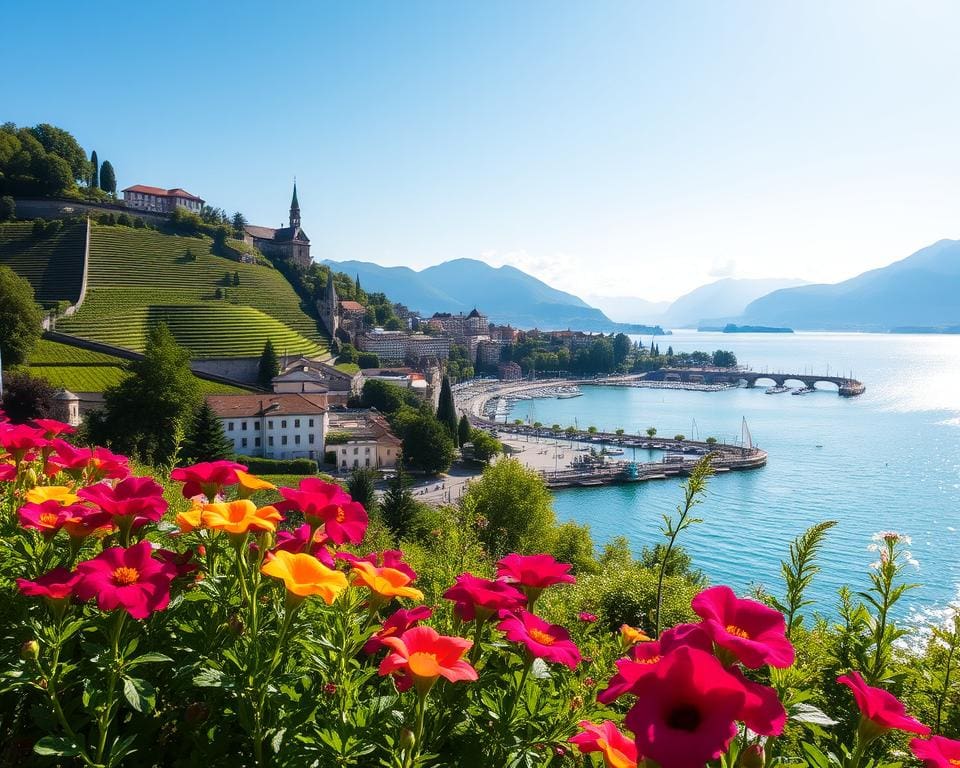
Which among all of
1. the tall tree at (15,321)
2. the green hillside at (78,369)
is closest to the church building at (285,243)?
the green hillside at (78,369)

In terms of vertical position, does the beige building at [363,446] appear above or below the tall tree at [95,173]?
below

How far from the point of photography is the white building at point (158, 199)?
285ft

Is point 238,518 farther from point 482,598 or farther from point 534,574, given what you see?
point 534,574

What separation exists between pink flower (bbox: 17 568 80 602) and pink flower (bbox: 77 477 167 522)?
21 centimetres

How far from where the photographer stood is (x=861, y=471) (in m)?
47.2

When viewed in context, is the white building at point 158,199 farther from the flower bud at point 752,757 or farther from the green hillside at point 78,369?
the flower bud at point 752,757

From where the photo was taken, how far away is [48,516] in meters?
1.76

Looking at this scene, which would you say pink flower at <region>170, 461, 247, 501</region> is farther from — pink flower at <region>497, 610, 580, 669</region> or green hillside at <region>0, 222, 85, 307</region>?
green hillside at <region>0, 222, 85, 307</region>

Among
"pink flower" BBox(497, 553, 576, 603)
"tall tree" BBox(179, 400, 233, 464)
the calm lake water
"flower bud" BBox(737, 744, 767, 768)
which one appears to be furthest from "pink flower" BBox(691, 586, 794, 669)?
"tall tree" BBox(179, 400, 233, 464)

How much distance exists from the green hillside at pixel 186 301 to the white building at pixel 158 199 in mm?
18063

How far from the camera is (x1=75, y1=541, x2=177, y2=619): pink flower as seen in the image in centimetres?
132

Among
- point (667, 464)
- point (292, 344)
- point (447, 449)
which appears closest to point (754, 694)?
point (447, 449)

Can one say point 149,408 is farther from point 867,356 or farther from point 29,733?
point 867,356

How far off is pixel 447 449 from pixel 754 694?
133 feet
